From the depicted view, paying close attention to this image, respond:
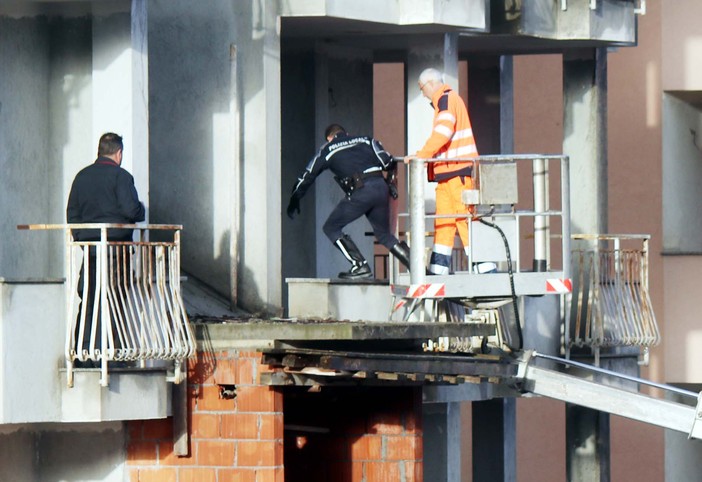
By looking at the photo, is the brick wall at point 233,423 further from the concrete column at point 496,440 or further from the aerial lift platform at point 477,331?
the concrete column at point 496,440

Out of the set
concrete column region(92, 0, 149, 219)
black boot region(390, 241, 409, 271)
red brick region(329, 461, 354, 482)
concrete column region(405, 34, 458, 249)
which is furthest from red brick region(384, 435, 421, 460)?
concrete column region(405, 34, 458, 249)

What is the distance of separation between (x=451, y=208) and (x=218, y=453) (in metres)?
2.61

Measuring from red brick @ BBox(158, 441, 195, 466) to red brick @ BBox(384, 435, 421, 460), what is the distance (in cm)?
200

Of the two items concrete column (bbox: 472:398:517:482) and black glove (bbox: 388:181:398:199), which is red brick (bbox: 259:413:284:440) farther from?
concrete column (bbox: 472:398:517:482)

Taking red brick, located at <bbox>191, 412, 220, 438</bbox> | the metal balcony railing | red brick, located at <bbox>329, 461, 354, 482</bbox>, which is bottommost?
red brick, located at <bbox>329, 461, 354, 482</bbox>

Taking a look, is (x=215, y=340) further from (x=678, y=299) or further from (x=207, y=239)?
(x=678, y=299)

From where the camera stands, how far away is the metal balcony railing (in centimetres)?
1777

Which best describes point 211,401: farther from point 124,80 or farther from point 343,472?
point 124,80

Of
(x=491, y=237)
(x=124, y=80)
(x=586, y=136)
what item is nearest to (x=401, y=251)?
(x=491, y=237)

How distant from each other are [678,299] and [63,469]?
11254 mm

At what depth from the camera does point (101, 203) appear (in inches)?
712

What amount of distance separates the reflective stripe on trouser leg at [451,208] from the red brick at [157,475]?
2.72 meters

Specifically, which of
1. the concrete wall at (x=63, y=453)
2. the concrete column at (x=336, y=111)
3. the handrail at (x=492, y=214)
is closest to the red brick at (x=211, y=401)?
the concrete wall at (x=63, y=453)

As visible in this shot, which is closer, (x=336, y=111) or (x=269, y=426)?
(x=269, y=426)
